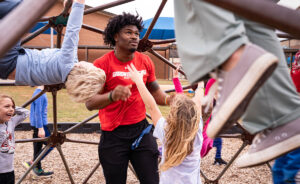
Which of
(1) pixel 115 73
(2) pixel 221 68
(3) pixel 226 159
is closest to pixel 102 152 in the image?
(1) pixel 115 73

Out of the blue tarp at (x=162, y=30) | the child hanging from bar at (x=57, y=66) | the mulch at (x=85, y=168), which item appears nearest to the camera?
the child hanging from bar at (x=57, y=66)

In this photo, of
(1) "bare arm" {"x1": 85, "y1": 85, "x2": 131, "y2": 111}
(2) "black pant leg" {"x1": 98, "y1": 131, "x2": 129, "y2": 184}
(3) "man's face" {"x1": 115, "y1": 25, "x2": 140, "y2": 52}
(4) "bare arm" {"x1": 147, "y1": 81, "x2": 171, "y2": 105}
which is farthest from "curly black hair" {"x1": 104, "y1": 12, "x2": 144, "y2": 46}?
(2) "black pant leg" {"x1": 98, "y1": 131, "x2": 129, "y2": 184}

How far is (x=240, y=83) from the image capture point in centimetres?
81

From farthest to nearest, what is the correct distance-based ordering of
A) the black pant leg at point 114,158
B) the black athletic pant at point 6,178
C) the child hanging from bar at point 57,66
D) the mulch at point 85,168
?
the mulch at point 85,168 < the black athletic pant at point 6,178 < the black pant leg at point 114,158 < the child hanging from bar at point 57,66

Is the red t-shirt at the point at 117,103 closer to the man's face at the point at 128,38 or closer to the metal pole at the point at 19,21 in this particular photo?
the man's face at the point at 128,38

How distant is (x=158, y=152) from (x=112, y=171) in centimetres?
36

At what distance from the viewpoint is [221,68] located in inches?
34.1

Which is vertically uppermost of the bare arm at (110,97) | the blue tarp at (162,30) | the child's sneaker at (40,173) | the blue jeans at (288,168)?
the blue tarp at (162,30)

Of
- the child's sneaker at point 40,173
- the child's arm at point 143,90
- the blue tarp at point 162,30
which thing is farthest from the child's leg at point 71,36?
the blue tarp at point 162,30

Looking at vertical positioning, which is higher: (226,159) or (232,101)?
(232,101)

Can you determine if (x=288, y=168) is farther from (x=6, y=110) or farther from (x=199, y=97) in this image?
(x=6, y=110)

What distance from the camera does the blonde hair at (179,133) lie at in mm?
1751

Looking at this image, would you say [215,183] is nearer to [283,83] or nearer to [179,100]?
[179,100]

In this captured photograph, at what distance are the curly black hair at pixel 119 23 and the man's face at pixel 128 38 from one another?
0.04 metres
